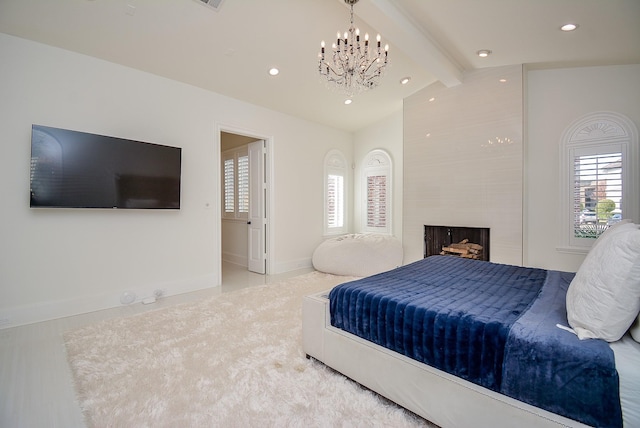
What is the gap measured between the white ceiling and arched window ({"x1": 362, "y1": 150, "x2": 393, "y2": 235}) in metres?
2.21

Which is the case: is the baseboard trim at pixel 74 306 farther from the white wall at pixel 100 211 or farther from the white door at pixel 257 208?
the white door at pixel 257 208

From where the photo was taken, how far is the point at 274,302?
3.53 meters

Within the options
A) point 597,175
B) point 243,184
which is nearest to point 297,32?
point 243,184

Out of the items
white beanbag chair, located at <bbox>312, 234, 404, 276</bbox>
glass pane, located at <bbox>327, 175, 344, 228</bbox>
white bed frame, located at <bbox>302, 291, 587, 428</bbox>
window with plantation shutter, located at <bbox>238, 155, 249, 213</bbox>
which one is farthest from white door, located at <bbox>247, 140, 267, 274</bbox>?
white bed frame, located at <bbox>302, 291, 587, 428</bbox>

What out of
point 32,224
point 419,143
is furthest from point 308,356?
point 419,143

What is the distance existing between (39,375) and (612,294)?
338 cm

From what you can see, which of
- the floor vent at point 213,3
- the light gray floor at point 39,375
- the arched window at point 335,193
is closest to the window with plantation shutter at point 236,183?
the arched window at point 335,193

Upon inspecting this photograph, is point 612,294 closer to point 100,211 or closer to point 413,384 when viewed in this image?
point 413,384

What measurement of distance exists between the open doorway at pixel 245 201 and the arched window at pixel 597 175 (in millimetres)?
4341

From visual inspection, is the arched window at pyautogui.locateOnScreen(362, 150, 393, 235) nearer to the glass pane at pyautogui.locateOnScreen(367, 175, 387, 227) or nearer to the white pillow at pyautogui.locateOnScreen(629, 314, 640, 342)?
the glass pane at pyautogui.locateOnScreen(367, 175, 387, 227)

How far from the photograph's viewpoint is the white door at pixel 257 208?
5.09 metres

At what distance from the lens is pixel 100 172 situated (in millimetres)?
3143

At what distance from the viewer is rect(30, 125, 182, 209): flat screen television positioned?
281cm

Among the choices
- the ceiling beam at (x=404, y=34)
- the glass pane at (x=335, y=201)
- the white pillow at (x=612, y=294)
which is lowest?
the white pillow at (x=612, y=294)
